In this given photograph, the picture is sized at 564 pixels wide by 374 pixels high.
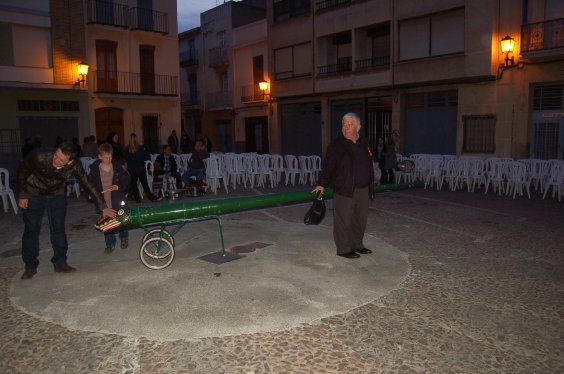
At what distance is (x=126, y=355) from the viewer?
12.1 ft

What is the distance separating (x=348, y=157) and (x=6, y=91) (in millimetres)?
18280

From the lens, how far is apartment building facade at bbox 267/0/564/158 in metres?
15.7

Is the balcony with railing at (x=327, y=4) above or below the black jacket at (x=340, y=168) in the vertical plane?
above

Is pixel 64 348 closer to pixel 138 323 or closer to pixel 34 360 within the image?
pixel 34 360

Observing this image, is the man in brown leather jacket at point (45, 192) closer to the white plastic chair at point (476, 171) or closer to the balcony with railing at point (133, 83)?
the white plastic chair at point (476, 171)

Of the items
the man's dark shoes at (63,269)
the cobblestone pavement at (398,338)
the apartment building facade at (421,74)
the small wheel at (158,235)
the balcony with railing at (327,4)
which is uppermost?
the balcony with railing at (327,4)

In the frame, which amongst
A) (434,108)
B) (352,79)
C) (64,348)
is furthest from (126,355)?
(352,79)

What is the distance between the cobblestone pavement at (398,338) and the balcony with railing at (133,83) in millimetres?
17726

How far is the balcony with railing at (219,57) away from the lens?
30422 mm

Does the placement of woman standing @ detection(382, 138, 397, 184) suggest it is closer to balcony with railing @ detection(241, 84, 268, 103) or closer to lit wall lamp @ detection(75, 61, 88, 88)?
lit wall lamp @ detection(75, 61, 88, 88)

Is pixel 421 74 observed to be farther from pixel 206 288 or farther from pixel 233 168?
pixel 206 288

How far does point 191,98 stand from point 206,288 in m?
31.2

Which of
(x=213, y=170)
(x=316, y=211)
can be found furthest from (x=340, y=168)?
(x=213, y=170)

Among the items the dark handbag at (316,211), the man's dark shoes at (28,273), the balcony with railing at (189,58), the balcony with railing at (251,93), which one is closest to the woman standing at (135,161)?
the man's dark shoes at (28,273)
